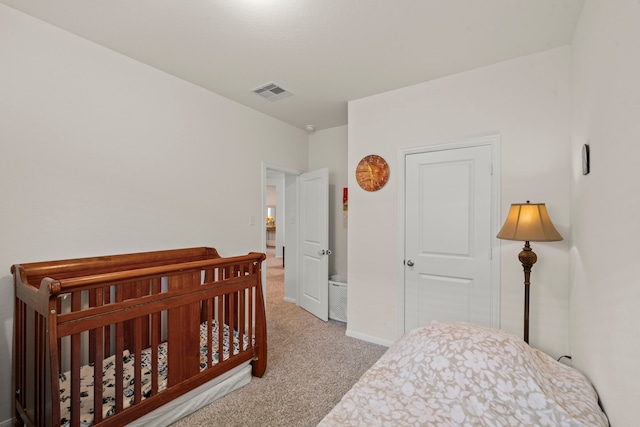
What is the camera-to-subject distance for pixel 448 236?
8.43ft

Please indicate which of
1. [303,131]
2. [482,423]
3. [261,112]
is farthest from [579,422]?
[303,131]

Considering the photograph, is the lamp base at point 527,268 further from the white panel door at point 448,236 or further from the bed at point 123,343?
the bed at point 123,343

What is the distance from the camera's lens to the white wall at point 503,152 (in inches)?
83.8

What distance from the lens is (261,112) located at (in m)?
3.48

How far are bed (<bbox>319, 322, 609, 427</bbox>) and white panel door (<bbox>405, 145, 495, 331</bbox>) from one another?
1.03 metres

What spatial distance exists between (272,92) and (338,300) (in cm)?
244

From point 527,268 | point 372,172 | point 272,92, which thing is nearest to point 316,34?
point 272,92

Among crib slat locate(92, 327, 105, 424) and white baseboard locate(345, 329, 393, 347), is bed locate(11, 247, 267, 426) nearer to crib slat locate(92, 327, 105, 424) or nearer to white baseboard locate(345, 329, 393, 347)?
crib slat locate(92, 327, 105, 424)

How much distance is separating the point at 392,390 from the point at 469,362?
36cm

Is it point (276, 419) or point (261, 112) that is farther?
point (261, 112)

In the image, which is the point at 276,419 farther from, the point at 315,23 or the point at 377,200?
the point at 315,23

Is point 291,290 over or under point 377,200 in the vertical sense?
under

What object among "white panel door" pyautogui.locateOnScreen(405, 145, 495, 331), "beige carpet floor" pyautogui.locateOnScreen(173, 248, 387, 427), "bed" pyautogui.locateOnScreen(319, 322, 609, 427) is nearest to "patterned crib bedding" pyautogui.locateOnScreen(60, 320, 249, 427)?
"beige carpet floor" pyautogui.locateOnScreen(173, 248, 387, 427)

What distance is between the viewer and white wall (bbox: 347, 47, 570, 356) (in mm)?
2129
